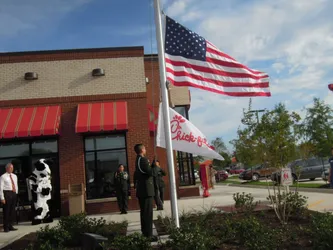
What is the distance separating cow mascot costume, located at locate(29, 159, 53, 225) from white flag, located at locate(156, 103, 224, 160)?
5.63 metres

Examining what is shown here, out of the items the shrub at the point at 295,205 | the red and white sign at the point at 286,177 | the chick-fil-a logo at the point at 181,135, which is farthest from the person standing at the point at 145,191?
the shrub at the point at 295,205

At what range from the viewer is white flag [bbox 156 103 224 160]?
25.4 feet

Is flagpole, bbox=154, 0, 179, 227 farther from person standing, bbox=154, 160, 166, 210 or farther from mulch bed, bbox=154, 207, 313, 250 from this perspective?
person standing, bbox=154, 160, 166, 210

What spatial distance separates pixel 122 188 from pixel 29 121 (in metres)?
4.15

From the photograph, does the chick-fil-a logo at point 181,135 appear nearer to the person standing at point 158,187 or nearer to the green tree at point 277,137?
the green tree at point 277,137

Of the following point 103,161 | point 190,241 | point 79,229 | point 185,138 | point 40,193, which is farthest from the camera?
Result: point 103,161

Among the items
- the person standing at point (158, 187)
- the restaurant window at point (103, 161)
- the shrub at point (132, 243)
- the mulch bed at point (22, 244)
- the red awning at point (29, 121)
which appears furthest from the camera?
the restaurant window at point (103, 161)

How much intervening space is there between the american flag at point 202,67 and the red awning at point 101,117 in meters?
5.21

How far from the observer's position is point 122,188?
508 inches

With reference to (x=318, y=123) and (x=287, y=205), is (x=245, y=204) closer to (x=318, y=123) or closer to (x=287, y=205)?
(x=287, y=205)

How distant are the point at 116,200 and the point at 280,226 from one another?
25.3 ft

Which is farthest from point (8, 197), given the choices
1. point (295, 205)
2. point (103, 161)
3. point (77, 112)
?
point (295, 205)

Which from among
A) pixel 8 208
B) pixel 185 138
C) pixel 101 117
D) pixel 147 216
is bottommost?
pixel 147 216

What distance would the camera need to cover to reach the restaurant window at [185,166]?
18.5 meters
